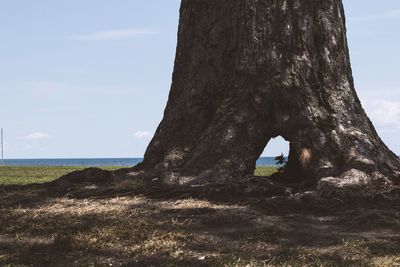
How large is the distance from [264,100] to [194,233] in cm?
345

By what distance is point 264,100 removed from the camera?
32.8ft

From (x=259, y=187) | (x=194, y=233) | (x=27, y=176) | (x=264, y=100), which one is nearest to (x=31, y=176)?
(x=27, y=176)

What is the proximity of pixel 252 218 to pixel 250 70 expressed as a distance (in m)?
3.10

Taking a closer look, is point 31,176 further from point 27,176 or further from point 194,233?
point 194,233

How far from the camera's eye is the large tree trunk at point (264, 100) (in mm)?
9625

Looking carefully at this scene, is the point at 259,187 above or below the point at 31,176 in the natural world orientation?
above

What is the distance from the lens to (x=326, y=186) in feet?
28.9

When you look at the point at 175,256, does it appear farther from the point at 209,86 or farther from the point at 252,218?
the point at 209,86

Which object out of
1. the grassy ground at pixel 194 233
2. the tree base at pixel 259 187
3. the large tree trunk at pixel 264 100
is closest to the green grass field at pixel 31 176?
the large tree trunk at pixel 264 100

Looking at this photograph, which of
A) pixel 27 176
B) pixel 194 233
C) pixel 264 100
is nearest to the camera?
pixel 194 233

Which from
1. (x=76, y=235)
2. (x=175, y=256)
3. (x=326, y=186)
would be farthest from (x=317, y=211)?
(x=76, y=235)

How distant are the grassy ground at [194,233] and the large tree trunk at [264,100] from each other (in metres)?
1.08

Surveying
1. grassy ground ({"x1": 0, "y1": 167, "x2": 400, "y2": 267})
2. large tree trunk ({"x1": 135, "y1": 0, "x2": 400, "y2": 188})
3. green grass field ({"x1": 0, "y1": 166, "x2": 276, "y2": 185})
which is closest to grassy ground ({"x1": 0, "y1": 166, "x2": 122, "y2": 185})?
green grass field ({"x1": 0, "y1": 166, "x2": 276, "y2": 185})

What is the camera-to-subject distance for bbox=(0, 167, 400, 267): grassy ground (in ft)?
20.9
